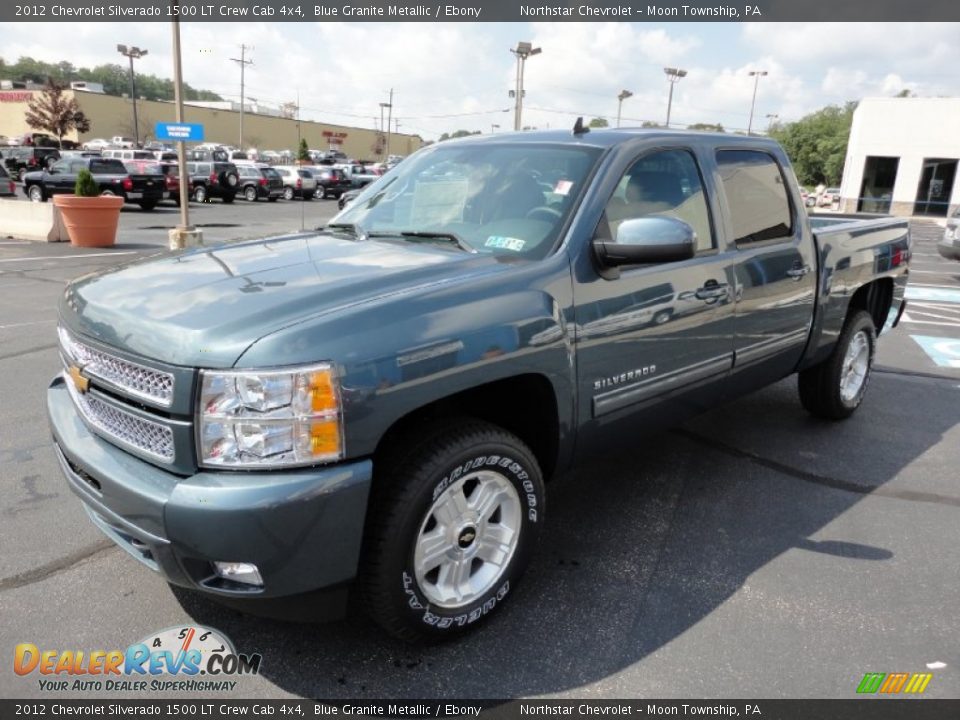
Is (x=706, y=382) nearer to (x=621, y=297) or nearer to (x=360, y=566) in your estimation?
(x=621, y=297)

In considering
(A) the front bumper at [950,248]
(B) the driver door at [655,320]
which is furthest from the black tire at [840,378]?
(A) the front bumper at [950,248]

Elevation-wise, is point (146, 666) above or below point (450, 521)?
below

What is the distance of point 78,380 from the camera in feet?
8.88

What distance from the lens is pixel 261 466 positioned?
2227 mm

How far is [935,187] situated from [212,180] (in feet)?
110

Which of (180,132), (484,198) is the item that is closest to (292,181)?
(180,132)

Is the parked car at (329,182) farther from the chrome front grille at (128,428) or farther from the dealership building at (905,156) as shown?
the chrome front grille at (128,428)

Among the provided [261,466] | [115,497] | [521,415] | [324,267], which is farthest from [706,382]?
[115,497]

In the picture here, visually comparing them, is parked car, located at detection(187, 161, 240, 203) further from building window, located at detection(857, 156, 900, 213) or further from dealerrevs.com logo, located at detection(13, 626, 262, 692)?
building window, located at detection(857, 156, 900, 213)

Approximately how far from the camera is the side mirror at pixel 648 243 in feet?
9.69

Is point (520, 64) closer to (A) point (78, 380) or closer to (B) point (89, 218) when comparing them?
(B) point (89, 218)

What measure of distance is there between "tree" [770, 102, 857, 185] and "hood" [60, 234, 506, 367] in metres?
72.1

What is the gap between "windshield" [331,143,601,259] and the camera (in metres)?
3.18

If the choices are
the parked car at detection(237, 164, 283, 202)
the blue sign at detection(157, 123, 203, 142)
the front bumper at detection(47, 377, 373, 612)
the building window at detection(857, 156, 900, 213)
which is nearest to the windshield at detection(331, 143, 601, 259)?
the front bumper at detection(47, 377, 373, 612)
